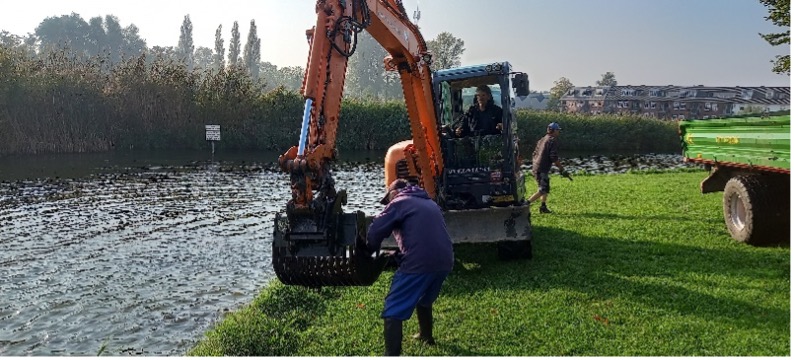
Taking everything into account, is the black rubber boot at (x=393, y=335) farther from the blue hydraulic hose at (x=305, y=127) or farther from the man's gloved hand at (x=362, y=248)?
the blue hydraulic hose at (x=305, y=127)

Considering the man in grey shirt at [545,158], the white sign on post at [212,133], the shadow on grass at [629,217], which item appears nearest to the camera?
the shadow on grass at [629,217]

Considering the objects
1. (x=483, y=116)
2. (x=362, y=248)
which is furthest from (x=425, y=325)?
(x=483, y=116)

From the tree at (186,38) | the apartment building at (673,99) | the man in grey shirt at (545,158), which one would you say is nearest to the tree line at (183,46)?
the tree at (186,38)

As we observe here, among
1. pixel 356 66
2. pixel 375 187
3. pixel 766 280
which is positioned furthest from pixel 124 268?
pixel 356 66

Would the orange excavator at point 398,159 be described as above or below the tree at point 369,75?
below

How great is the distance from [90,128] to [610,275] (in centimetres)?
4313

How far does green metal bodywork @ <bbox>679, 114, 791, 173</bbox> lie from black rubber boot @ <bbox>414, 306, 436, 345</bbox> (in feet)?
17.7

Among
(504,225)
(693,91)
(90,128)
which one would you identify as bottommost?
(504,225)

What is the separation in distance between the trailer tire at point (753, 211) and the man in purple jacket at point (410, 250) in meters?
6.41

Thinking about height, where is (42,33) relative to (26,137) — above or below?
above

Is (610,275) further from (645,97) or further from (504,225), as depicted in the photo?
(645,97)

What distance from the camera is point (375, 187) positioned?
2305 centimetres

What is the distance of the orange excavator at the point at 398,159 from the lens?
5449 mm

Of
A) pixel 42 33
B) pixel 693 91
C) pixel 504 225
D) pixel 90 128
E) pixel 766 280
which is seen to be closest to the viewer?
pixel 766 280
